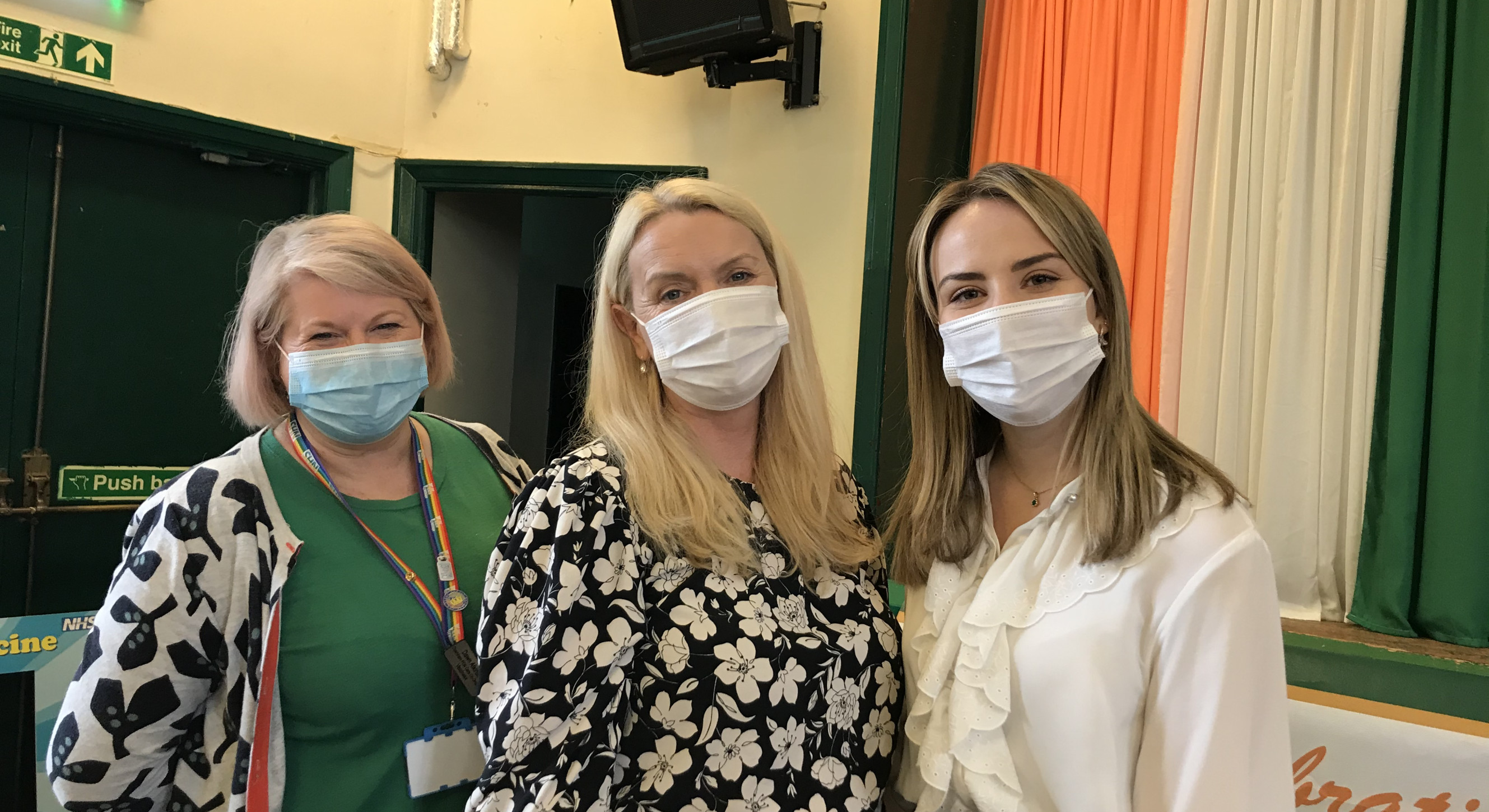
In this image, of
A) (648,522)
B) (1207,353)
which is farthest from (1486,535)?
(648,522)

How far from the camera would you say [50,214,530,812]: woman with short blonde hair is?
1.41 meters

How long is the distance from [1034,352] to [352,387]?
3.60 ft

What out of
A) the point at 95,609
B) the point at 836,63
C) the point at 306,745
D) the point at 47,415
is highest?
the point at 836,63

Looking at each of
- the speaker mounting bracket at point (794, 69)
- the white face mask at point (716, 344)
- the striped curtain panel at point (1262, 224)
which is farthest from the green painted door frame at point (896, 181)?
the white face mask at point (716, 344)

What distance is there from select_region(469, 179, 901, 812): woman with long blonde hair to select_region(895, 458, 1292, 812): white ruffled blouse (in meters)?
0.17

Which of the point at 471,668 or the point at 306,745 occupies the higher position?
the point at 471,668

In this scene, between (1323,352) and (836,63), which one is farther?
(836,63)

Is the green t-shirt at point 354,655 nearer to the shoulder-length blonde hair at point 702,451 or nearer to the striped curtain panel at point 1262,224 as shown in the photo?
the shoulder-length blonde hair at point 702,451

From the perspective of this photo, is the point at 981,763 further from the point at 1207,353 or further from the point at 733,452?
the point at 1207,353

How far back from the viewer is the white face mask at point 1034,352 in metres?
1.40

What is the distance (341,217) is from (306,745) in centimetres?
91

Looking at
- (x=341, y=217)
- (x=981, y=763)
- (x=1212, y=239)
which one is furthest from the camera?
(x=1212, y=239)

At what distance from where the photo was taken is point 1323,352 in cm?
232

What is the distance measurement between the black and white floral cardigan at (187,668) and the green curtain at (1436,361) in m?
2.29
